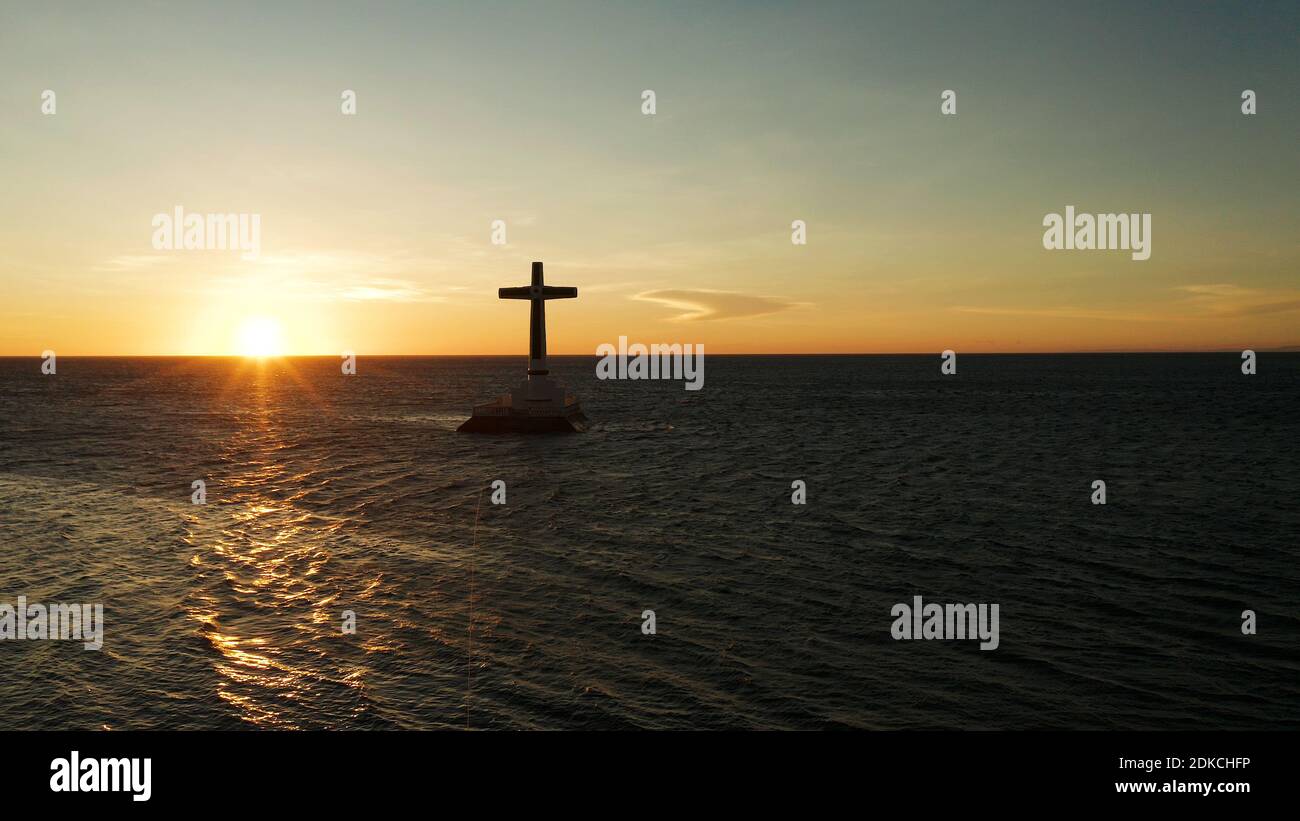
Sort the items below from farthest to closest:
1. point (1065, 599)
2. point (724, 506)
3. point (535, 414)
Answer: point (535, 414) < point (724, 506) < point (1065, 599)

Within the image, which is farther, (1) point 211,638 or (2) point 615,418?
(2) point 615,418

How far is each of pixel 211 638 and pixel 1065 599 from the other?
24382mm

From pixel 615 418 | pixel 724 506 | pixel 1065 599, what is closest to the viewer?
pixel 1065 599

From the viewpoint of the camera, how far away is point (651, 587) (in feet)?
83.5

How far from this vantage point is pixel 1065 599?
2395cm

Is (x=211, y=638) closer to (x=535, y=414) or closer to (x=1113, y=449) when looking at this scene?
(x=535, y=414)

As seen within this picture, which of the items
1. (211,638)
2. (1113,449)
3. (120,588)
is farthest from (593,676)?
(1113,449)

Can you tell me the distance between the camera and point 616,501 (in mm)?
41719

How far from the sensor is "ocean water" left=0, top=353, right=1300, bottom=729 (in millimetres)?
16766

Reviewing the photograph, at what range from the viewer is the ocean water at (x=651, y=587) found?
55.0 feet
